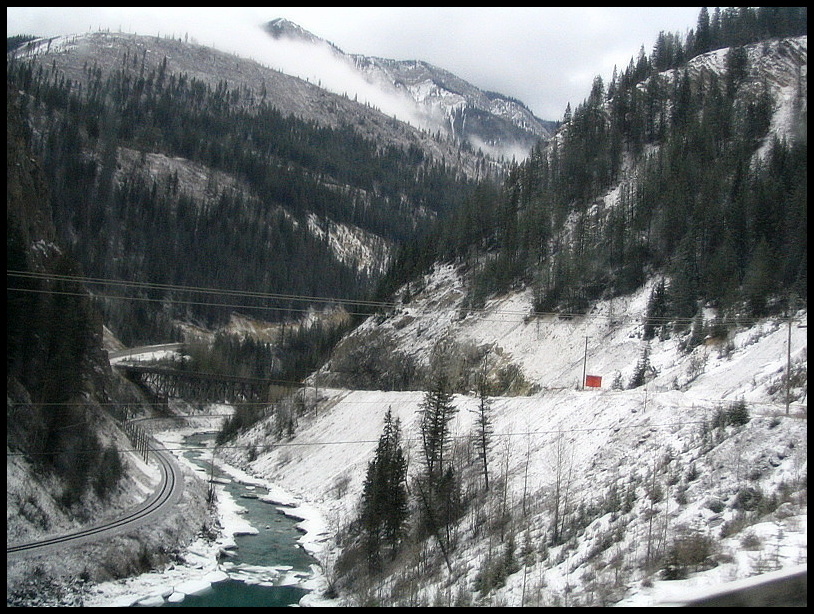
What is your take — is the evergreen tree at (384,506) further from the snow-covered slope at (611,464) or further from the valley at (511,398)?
the snow-covered slope at (611,464)

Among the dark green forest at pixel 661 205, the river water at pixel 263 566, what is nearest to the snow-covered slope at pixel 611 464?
the river water at pixel 263 566

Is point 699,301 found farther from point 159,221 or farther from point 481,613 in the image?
point 159,221

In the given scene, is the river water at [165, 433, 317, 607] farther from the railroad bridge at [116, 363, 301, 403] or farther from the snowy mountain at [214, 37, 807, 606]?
the railroad bridge at [116, 363, 301, 403]

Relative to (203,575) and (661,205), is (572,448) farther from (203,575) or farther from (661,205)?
(661,205)

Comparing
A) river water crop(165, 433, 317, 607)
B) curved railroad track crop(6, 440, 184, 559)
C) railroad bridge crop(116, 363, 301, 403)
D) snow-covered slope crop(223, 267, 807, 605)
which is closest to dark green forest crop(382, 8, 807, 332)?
snow-covered slope crop(223, 267, 807, 605)

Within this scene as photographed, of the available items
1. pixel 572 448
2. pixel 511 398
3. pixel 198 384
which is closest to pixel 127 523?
pixel 572 448
